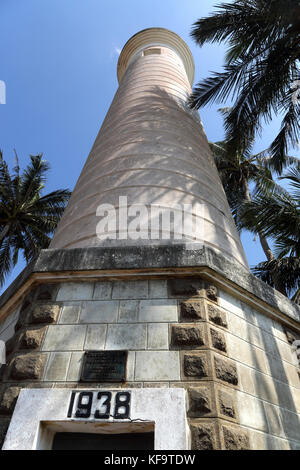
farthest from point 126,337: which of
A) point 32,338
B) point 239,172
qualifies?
point 239,172

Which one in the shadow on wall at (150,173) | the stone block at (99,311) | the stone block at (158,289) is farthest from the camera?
the shadow on wall at (150,173)

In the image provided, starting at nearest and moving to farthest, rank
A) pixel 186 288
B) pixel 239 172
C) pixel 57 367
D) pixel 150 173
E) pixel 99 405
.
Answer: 1. pixel 99 405
2. pixel 57 367
3. pixel 186 288
4. pixel 150 173
5. pixel 239 172

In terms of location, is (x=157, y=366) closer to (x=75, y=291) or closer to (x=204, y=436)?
(x=204, y=436)

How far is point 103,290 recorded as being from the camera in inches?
148

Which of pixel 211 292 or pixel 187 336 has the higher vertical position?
pixel 211 292

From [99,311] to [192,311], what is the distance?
981mm

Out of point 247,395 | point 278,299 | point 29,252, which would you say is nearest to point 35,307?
point 247,395

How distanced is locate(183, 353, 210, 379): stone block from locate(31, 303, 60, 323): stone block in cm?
143

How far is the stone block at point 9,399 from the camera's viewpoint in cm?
298

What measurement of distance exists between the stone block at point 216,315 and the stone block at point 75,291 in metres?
1.30

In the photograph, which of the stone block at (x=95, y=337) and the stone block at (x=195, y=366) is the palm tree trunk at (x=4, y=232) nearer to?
the stone block at (x=95, y=337)

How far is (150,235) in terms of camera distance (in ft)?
14.7

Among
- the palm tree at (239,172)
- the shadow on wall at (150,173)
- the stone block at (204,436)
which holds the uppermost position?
the palm tree at (239,172)

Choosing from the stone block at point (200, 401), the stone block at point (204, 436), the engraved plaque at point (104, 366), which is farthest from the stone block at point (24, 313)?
the stone block at point (204, 436)
